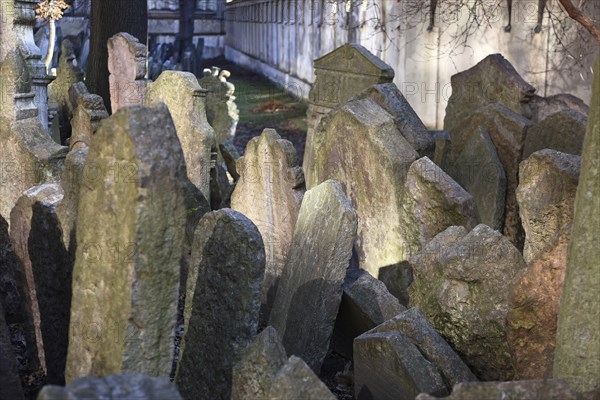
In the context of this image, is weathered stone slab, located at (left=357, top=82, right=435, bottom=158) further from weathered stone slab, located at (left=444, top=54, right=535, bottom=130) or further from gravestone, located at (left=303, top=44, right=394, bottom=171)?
weathered stone slab, located at (left=444, top=54, right=535, bottom=130)

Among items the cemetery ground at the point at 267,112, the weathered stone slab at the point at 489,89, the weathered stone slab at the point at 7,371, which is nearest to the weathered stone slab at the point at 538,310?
the weathered stone slab at the point at 7,371

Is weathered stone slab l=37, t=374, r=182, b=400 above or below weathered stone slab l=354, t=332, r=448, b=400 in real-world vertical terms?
above

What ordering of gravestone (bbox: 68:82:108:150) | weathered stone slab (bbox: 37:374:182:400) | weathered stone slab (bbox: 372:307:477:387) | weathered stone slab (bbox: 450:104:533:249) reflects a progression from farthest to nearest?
gravestone (bbox: 68:82:108:150), weathered stone slab (bbox: 450:104:533:249), weathered stone slab (bbox: 372:307:477:387), weathered stone slab (bbox: 37:374:182:400)

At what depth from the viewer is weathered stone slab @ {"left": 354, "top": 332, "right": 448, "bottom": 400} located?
4.59 m

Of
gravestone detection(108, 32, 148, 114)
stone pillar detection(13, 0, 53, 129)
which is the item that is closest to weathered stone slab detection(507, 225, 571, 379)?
gravestone detection(108, 32, 148, 114)

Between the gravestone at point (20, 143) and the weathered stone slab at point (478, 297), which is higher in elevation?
the gravestone at point (20, 143)

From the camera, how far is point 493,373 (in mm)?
5102

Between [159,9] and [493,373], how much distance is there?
39377mm

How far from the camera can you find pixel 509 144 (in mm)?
7656

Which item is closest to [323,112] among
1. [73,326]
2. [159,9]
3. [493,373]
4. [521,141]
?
[521,141]

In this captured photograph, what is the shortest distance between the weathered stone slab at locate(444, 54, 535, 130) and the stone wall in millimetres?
1921

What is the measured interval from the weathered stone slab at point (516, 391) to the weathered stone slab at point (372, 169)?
9.97 feet

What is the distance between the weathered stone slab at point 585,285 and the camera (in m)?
3.88

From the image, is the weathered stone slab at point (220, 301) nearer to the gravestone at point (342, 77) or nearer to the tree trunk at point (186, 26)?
the gravestone at point (342, 77)
